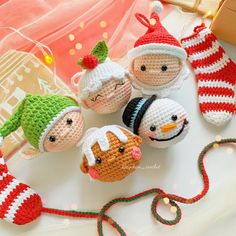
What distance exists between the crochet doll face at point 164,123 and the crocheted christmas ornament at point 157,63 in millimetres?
60

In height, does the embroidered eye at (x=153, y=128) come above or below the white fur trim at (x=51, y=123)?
above

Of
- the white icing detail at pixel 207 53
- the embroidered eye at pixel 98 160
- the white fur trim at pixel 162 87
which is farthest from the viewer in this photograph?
the white icing detail at pixel 207 53

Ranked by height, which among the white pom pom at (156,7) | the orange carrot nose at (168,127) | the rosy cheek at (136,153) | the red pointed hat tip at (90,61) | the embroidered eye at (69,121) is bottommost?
the embroidered eye at (69,121)

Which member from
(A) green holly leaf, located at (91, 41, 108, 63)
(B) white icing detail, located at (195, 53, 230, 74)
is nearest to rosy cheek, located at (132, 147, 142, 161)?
(A) green holly leaf, located at (91, 41, 108, 63)

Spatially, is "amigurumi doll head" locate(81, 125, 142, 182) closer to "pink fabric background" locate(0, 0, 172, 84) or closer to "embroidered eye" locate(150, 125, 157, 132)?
"embroidered eye" locate(150, 125, 157, 132)

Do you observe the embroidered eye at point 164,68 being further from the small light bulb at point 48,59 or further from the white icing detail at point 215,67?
the small light bulb at point 48,59

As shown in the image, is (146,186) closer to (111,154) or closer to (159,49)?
(111,154)

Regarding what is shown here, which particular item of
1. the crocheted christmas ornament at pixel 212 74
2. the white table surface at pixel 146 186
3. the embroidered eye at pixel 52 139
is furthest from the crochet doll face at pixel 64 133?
the crocheted christmas ornament at pixel 212 74

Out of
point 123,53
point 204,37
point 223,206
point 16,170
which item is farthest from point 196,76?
point 16,170

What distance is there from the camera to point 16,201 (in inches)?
38.5

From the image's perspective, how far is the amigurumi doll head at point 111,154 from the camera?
90 centimetres

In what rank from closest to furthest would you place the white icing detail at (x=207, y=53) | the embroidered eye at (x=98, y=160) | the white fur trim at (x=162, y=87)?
Result: the embroidered eye at (x=98, y=160) → the white fur trim at (x=162, y=87) → the white icing detail at (x=207, y=53)

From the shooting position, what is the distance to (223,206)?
981 mm

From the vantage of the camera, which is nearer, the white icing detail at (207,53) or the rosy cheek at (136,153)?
the rosy cheek at (136,153)
